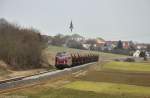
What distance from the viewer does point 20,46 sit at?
2018 inches

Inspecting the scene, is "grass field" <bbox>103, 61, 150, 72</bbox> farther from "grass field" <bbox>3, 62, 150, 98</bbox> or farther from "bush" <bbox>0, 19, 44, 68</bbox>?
"grass field" <bbox>3, 62, 150, 98</bbox>

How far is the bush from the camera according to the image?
48.7 metres

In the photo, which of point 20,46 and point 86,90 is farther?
point 20,46

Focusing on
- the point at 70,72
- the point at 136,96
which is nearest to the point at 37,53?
the point at 70,72

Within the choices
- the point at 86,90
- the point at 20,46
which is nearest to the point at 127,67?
the point at 20,46

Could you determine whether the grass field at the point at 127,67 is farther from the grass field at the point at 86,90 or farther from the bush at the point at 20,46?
the grass field at the point at 86,90

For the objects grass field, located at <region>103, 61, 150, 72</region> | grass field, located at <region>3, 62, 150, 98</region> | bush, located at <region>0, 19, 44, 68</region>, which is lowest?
grass field, located at <region>103, 61, 150, 72</region>

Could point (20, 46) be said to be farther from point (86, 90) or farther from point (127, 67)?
point (127, 67)

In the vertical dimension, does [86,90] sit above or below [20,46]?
below

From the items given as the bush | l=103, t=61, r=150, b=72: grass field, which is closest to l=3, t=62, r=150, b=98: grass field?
the bush

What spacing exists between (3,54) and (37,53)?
844 centimetres

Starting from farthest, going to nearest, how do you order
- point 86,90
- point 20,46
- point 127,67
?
point 127,67, point 20,46, point 86,90

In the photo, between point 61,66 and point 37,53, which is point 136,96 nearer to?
point 61,66

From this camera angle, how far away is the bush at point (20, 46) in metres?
48.7
